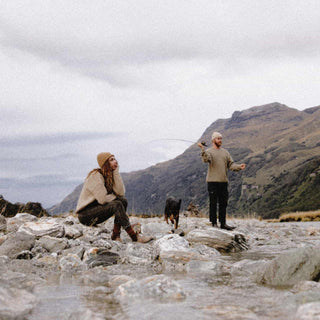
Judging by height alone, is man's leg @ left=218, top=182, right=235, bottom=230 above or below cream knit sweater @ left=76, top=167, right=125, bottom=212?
below

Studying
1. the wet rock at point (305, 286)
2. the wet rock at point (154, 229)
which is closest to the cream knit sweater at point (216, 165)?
the wet rock at point (154, 229)

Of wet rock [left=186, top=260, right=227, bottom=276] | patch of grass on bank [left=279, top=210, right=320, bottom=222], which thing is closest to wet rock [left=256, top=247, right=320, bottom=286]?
wet rock [left=186, top=260, right=227, bottom=276]

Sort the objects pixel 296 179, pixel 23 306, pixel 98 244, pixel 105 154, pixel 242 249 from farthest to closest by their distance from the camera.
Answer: pixel 296 179 < pixel 242 249 < pixel 105 154 < pixel 98 244 < pixel 23 306

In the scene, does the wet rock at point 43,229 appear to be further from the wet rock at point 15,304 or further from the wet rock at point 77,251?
the wet rock at point 15,304

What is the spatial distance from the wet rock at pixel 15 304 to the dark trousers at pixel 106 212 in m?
4.08

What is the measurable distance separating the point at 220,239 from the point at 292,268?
396 cm

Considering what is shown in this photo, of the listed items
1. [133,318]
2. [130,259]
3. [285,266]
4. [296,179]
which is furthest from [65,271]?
[296,179]

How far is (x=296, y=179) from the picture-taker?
18850 cm

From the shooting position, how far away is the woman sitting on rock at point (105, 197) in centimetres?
771

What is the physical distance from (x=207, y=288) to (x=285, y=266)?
108cm

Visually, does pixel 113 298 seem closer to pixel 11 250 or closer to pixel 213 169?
pixel 11 250

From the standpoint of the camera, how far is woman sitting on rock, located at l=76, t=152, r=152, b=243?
7.71 meters

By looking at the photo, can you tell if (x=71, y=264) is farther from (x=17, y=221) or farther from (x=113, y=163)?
(x=17, y=221)

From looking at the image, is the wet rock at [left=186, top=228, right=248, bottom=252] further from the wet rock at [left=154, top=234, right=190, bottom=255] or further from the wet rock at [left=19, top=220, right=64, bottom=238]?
the wet rock at [left=19, top=220, right=64, bottom=238]
